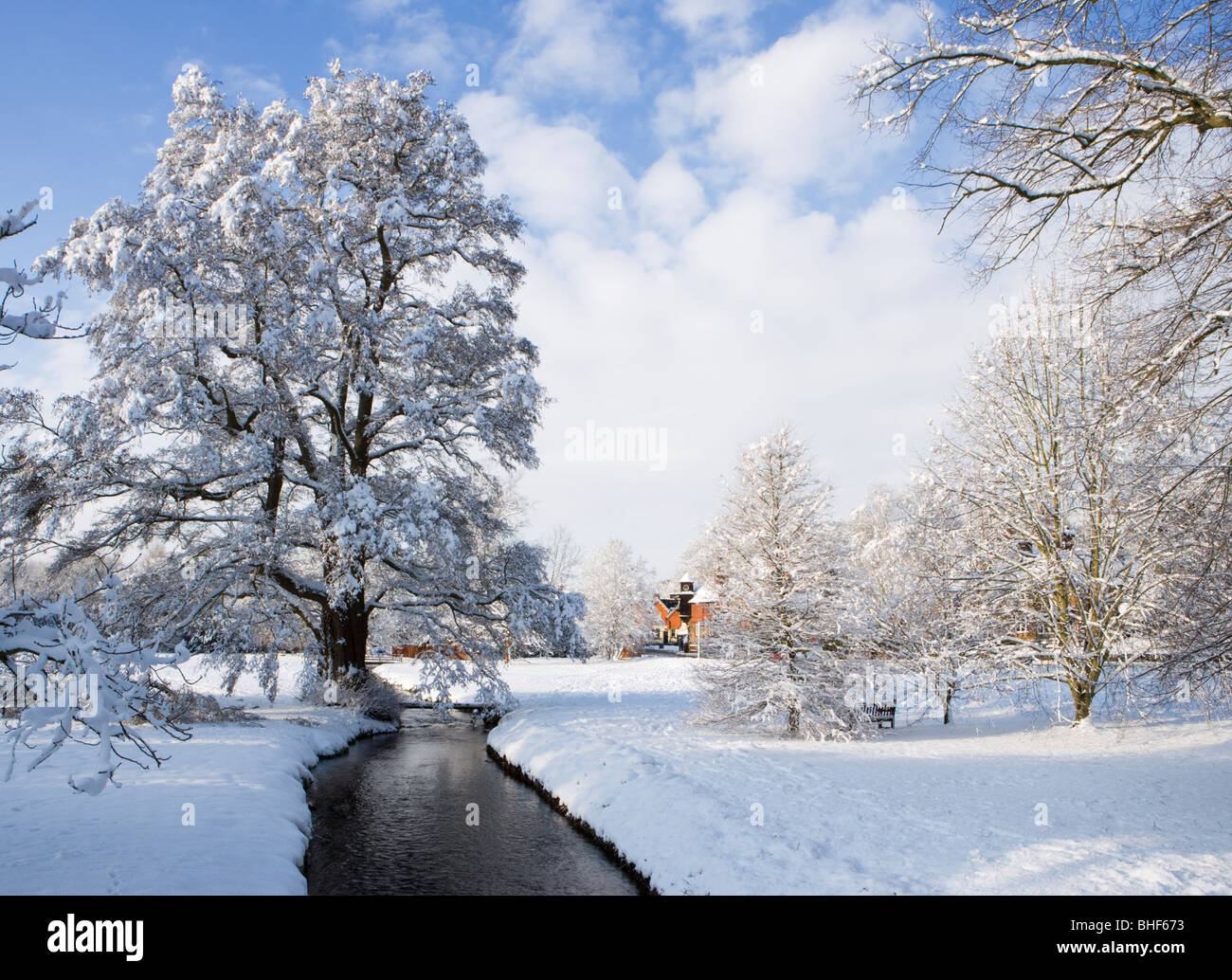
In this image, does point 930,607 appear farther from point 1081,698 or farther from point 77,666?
point 77,666

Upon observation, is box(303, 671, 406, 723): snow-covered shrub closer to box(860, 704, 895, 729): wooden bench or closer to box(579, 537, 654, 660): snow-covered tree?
box(860, 704, 895, 729): wooden bench

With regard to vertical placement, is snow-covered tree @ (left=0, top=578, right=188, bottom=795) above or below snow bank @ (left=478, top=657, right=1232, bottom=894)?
above

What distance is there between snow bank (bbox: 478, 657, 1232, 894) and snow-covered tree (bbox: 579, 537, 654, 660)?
40577mm

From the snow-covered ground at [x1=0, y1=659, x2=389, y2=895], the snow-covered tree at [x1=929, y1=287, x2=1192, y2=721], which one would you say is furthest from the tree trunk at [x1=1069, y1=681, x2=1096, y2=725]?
the snow-covered ground at [x1=0, y1=659, x2=389, y2=895]

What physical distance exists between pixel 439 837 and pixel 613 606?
47.1 meters

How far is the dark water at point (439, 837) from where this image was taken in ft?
27.6

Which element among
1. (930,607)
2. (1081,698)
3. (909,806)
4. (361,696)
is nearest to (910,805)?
(909,806)

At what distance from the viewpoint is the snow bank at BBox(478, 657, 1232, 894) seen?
6.95 meters

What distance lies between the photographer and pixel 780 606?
48.4 ft

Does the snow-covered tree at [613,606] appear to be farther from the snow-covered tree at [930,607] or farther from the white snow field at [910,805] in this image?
the white snow field at [910,805]

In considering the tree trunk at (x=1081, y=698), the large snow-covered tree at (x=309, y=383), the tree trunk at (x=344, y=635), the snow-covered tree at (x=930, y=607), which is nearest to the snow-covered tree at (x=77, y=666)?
the large snow-covered tree at (x=309, y=383)
